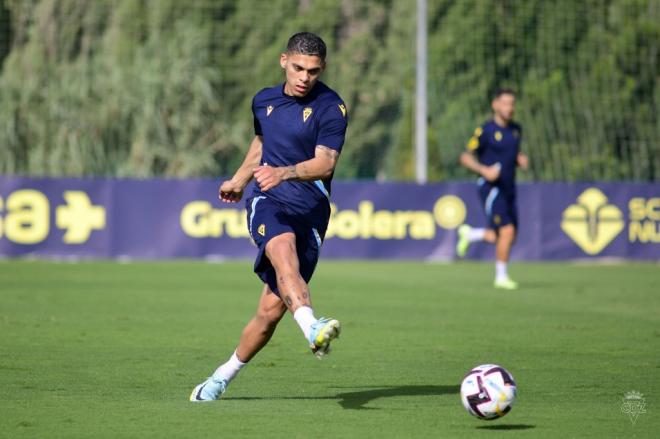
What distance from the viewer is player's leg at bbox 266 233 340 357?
7031mm

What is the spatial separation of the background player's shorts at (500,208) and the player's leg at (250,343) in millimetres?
10361

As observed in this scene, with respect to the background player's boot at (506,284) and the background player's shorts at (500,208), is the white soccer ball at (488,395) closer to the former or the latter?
the background player's shorts at (500,208)

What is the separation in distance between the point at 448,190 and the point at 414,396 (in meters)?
17.6

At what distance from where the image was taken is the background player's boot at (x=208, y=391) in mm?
7930

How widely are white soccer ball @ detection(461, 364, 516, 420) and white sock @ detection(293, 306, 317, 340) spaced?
0.93 metres

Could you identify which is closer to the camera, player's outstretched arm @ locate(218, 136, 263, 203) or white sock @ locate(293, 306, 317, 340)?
white sock @ locate(293, 306, 317, 340)

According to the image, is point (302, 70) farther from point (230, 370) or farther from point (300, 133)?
point (230, 370)

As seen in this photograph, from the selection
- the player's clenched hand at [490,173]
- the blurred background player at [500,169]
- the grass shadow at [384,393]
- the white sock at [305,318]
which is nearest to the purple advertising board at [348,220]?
the blurred background player at [500,169]

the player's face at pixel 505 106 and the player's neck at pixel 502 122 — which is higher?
the player's face at pixel 505 106

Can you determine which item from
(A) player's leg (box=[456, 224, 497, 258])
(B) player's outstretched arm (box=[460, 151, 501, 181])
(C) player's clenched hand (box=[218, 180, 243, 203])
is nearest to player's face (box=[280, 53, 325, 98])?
(C) player's clenched hand (box=[218, 180, 243, 203])

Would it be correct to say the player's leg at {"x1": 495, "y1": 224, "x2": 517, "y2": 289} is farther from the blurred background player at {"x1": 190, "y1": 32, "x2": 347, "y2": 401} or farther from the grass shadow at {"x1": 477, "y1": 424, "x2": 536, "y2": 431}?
the grass shadow at {"x1": 477, "y1": 424, "x2": 536, "y2": 431}

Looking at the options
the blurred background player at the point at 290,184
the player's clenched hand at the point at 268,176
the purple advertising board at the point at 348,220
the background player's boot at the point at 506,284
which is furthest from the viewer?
the purple advertising board at the point at 348,220

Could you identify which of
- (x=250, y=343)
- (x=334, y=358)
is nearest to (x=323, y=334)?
(x=250, y=343)

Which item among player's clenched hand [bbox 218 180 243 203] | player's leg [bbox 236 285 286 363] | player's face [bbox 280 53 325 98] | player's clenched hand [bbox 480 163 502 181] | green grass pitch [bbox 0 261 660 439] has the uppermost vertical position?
player's face [bbox 280 53 325 98]
